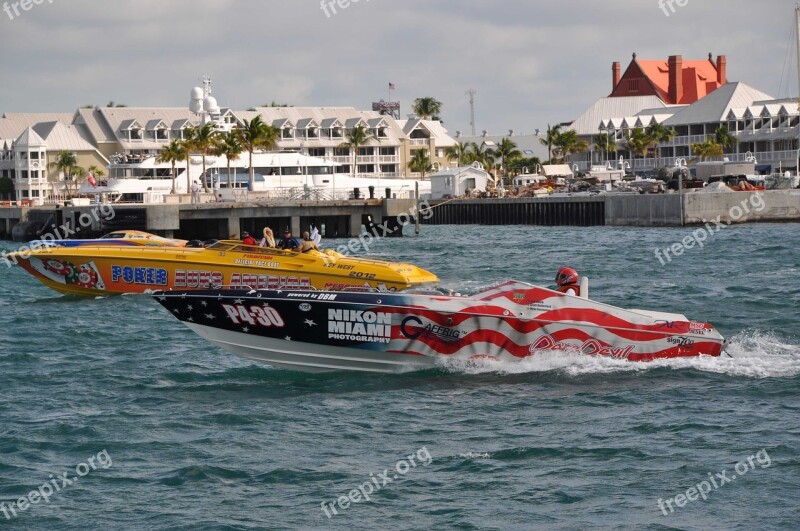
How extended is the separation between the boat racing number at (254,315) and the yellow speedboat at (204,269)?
797 cm

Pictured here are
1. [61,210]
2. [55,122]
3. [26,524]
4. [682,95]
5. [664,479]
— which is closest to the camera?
[26,524]

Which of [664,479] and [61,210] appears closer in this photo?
[664,479]

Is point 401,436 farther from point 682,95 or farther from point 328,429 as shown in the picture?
point 682,95

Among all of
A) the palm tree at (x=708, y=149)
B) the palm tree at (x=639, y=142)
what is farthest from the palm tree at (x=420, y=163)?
the palm tree at (x=708, y=149)

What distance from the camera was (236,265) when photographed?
28828 mm

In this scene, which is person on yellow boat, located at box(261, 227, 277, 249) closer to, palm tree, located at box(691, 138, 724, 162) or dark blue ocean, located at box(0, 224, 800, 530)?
dark blue ocean, located at box(0, 224, 800, 530)

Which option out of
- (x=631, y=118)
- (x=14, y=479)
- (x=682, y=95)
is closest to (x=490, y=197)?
(x=631, y=118)

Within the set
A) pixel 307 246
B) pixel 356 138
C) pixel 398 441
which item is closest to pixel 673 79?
pixel 356 138

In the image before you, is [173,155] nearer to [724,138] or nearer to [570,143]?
[570,143]

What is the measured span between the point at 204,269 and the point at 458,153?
10192cm

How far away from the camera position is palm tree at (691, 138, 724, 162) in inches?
4031

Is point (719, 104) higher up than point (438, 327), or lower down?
higher up

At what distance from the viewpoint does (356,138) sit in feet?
380

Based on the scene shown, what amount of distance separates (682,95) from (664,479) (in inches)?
5161
